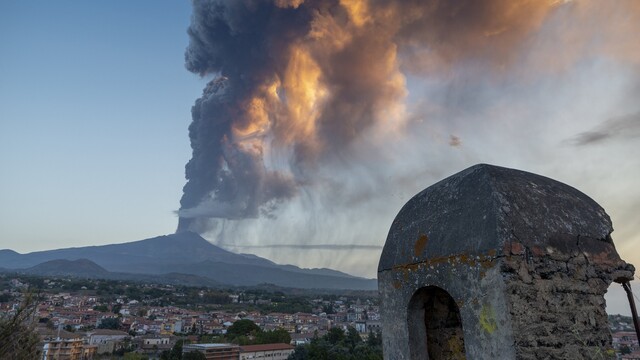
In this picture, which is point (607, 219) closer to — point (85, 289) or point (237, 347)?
point (237, 347)

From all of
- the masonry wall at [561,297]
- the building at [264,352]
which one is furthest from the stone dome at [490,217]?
the building at [264,352]

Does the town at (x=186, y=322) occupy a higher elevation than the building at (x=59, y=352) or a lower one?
lower

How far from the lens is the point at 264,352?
184 feet

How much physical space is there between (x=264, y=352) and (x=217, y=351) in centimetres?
690

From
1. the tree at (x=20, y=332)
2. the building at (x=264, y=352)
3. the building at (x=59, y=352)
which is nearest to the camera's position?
the tree at (x=20, y=332)

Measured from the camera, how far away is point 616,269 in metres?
A: 3.71

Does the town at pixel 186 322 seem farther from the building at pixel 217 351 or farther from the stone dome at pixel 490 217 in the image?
the stone dome at pixel 490 217

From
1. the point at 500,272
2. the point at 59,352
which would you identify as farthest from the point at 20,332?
the point at 59,352

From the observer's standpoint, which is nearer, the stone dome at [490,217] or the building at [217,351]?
the stone dome at [490,217]

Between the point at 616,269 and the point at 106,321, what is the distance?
264ft

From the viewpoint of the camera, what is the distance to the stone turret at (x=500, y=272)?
3.17 meters

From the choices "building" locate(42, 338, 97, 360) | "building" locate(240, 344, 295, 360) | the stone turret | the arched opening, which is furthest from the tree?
"building" locate(240, 344, 295, 360)

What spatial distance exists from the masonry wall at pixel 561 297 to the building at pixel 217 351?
171 feet

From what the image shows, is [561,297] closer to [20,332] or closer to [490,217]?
[490,217]
